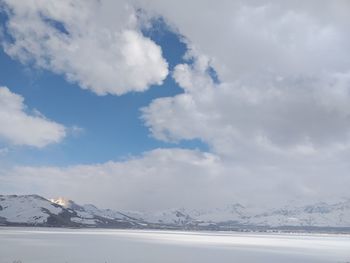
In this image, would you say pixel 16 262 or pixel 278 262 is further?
pixel 278 262

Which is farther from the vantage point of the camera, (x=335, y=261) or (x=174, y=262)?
(x=335, y=261)

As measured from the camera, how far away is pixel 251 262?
83.7 m

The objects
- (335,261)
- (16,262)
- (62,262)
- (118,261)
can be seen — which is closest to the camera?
(16,262)

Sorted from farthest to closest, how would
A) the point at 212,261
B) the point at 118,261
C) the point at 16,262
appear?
the point at 212,261 → the point at 118,261 → the point at 16,262

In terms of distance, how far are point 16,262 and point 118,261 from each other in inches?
698

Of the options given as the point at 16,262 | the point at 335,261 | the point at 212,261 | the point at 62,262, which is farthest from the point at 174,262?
the point at 335,261

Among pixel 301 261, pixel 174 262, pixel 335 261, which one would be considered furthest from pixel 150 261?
pixel 335 261

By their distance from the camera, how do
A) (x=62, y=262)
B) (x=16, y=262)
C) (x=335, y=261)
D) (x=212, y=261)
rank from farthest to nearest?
(x=335, y=261) → (x=212, y=261) → (x=62, y=262) → (x=16, y=262)

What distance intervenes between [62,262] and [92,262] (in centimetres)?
485

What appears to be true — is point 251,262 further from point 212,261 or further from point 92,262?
point 92,262

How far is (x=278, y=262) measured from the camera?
85250mm

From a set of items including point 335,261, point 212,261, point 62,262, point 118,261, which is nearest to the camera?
point 62,262

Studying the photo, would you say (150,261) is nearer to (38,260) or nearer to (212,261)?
(212,261)

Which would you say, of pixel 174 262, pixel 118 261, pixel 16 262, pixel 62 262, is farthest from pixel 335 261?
pixel 16 262
